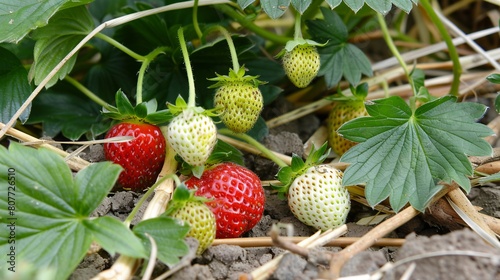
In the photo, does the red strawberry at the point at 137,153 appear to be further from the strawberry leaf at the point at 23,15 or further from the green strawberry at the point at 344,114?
the green strawberry at the point at 344,114

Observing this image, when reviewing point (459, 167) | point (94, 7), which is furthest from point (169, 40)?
point (459, 167)

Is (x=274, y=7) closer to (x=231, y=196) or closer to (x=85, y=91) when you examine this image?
(x=231, y=196)

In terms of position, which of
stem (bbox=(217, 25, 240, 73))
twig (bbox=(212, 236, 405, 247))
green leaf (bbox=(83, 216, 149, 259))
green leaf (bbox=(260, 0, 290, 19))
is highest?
green leaf (bbox=(260, 0, 290, 19))

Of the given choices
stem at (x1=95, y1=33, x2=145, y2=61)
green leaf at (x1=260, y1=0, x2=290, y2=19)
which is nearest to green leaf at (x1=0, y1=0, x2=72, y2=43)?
stem at (x1=95, y1=33, x2=145, y2=61)

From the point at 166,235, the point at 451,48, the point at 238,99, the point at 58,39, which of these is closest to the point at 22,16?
the point at 58,39

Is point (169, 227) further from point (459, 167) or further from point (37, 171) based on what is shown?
point (459, 167)

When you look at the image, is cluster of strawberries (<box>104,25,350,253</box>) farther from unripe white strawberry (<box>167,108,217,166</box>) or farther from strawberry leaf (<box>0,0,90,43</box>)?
strawberry leaf (<box>0,0,90,43</box>)
